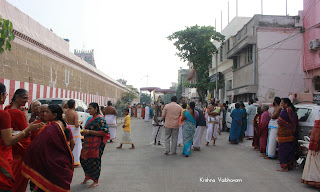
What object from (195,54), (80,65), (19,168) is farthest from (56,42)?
(19,168)

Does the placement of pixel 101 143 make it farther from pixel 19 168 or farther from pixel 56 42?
pixel 56 42

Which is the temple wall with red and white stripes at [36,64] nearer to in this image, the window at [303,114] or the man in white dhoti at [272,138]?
the man in white dhoti at [272,138]

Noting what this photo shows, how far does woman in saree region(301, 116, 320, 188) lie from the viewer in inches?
213

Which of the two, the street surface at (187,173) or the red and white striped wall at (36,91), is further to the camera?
the red and white striped wall at (36,91)

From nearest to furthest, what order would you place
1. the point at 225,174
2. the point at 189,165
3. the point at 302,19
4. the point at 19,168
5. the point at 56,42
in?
the point at 19,168, the point at 225,174, the point at 189,165, the point at 56,42, the point at 302,19

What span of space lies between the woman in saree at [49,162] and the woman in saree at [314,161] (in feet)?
14.4

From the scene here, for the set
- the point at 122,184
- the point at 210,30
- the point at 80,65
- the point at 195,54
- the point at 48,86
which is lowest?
the point at 122,184

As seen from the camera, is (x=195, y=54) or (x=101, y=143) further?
(x=195, y=54)

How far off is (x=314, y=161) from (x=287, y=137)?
5.06 ft

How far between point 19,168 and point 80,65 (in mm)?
18711

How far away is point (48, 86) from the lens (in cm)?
1530

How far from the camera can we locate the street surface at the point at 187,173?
5504mm

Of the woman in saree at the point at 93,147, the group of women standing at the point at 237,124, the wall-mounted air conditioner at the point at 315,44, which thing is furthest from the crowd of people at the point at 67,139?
the wall-mounted air conditioner at the point at 315,44

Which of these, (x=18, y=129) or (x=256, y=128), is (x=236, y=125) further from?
(x=18, y=129)
